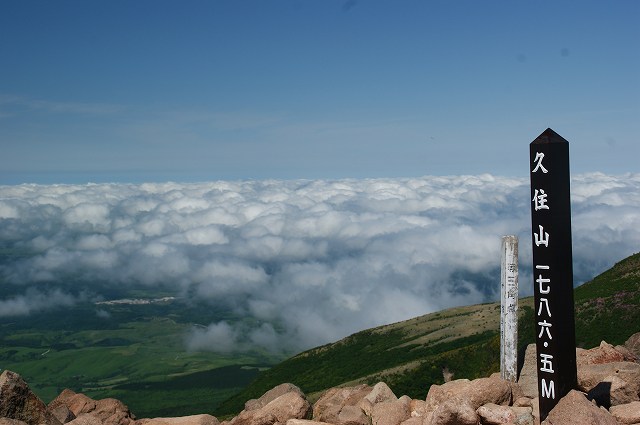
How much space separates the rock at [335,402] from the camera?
28609 mm

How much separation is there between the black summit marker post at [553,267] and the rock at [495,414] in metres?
1.18

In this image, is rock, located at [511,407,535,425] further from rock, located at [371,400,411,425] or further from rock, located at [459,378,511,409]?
rock, located at [371,400,411,425]

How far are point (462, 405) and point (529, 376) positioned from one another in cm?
667

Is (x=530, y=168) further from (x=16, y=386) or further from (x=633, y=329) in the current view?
(x=633, y=329)

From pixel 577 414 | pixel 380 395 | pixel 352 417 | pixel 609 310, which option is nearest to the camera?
pixel 577 414

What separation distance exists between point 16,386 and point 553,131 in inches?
987

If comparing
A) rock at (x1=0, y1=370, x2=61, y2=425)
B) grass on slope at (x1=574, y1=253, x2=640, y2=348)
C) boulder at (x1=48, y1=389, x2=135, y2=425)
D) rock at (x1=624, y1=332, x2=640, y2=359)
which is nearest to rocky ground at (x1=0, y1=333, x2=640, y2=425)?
rock at (x1=0, y1=370, x2=61, y2=425)

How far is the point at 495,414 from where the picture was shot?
72.1 ft

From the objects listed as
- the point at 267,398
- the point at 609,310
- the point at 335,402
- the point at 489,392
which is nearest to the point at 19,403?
the point at 267,398

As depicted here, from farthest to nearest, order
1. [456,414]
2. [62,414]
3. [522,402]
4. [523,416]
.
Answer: [62,414] → [522,402] → [523,416] → [456,414]

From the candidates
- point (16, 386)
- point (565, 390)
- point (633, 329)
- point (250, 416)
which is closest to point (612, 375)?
point (565, 390)

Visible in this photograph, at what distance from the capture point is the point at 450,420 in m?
21.5

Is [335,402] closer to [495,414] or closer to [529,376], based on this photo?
[529,376]

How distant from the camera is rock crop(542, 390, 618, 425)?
1911cm
